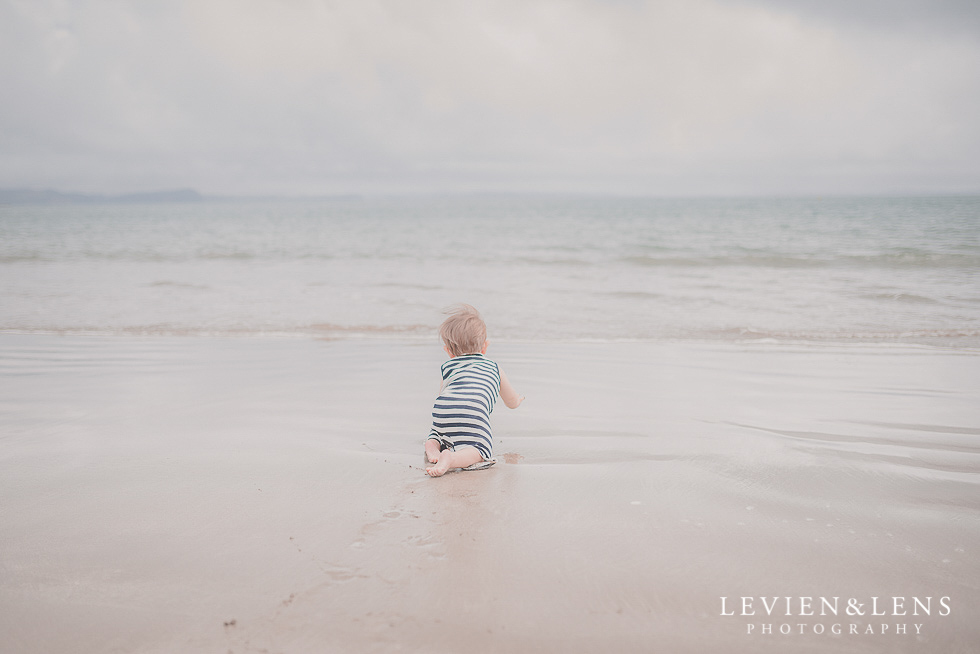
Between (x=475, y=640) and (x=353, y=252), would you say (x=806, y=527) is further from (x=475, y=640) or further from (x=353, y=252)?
(x=353, y=252)

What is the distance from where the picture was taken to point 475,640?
5.58ft

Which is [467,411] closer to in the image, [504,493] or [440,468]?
[440,468]

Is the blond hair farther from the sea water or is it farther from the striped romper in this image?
the sea water

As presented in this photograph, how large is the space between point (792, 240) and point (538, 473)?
2226cm

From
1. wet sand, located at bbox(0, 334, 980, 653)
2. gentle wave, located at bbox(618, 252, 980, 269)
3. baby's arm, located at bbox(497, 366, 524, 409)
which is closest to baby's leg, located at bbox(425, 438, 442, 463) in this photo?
wet sand, located at bbox(0, 334, 980, 653)

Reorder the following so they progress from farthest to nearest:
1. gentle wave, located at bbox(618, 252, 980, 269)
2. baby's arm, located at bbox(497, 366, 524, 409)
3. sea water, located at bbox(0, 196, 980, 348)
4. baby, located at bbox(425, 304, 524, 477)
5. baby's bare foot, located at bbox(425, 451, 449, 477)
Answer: gentle wave, located at bbox(618, 252, 980, 269) → sea water, located at bbox(0, 196, 980, 348) → baby's arm, located at bbox(497, 366, 524, 409) → baby, located at bbox(425, 304, 524, 477) → baby's bare foot, located at bbox(425, 451, 449, 477)

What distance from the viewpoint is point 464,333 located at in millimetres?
3518

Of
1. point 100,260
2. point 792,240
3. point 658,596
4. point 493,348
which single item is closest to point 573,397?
point 493,348

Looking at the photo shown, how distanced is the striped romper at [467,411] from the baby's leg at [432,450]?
1.1 inches

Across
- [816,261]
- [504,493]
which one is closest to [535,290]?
[504,493]

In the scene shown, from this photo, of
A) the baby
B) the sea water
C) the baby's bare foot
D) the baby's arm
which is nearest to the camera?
the baby's bare foot

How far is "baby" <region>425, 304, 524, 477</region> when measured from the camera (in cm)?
306

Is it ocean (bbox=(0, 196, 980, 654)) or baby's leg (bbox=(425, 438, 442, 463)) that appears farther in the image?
baby's leg (bbox=(425, 438, 442, 463))

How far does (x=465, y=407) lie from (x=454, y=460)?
32 cm
